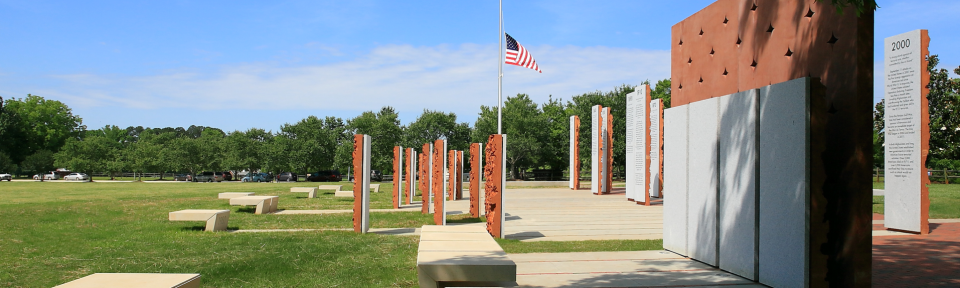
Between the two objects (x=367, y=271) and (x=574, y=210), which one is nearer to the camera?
(x=367, y=271)

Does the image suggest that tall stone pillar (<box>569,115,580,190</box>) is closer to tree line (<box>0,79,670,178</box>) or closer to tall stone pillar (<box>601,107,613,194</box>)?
tall stone pillar (<box>601,107,613,194</box>)

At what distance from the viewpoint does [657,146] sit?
60.5 feet

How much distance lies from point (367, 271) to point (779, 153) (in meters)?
4.02

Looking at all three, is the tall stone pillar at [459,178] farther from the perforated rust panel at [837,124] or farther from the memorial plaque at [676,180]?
the perforated rust panel at [837,124]

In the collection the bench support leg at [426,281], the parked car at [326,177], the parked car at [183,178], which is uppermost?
the bench support leg at [426,281]

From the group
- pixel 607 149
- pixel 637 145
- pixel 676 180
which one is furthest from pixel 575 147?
pixel 676 180

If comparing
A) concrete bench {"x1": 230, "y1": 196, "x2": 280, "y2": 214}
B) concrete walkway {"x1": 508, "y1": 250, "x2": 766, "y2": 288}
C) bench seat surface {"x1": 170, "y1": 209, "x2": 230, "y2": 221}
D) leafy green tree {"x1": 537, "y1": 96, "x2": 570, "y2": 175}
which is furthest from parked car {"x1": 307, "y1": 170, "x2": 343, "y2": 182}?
concrete walkway {"x1": 508, "y1": 250, "x2": 766, "y2": 288}

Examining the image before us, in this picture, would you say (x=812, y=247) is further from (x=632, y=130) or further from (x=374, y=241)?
(x=632, y=130)

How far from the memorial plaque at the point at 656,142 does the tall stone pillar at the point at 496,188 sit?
34.6 feet

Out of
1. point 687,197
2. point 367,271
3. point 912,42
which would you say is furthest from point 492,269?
point 912,42

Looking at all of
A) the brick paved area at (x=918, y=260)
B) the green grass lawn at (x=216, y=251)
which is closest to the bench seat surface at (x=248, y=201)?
the green grass lawn at (x=216, y=251)

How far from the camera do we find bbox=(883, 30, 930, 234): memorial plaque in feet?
30.3

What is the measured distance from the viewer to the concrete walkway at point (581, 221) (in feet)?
31.3

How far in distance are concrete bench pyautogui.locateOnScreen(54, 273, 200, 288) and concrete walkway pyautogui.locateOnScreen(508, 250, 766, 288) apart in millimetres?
2651
